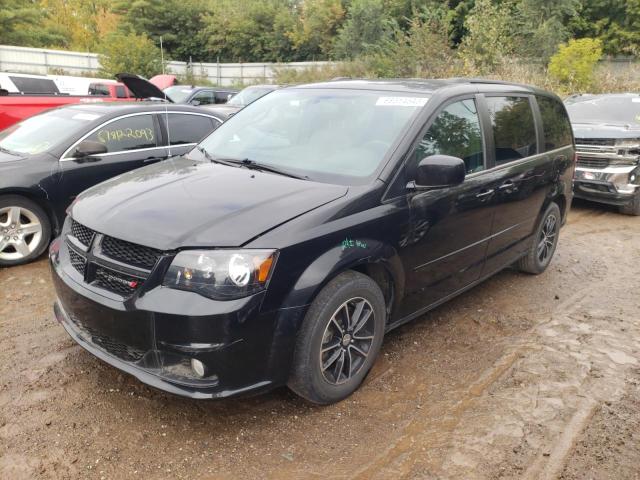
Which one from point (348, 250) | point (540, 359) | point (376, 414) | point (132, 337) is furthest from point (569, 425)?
point (132, 337)

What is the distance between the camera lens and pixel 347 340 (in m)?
3.05

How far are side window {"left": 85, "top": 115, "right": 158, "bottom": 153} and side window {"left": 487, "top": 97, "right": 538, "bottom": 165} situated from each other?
368 cm

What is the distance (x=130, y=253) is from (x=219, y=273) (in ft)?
1.66

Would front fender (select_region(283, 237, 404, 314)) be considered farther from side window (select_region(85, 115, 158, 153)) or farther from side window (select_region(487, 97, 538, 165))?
side window (select_region(85, 115, 158, 153))

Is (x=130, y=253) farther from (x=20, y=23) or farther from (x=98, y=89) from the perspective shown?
(x=20, y=23)

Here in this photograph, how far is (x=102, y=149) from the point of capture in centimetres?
533

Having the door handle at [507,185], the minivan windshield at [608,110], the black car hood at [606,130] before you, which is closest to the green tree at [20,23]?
the minivan windshield at [608,110]

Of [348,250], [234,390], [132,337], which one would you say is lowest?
[234,390]

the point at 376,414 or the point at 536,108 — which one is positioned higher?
the point at 536,108

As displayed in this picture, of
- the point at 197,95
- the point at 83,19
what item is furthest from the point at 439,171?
the point at 83,19

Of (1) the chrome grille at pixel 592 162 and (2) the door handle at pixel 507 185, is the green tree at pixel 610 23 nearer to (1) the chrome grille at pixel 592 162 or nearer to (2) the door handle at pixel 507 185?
(1) the chrome grille at pixel 592 162

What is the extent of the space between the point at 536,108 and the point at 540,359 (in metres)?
2.39

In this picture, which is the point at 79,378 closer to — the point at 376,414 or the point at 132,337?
the point at 132,337

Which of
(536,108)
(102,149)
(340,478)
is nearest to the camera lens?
(340,478)
